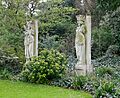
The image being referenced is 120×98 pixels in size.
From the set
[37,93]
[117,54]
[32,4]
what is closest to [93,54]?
[117,54]

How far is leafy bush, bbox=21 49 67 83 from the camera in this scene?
12695 millimetres

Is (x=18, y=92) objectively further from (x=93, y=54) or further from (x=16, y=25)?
(x=93, y=54)

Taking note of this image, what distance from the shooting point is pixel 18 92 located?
10.9 m

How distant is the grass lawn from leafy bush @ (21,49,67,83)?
437mm

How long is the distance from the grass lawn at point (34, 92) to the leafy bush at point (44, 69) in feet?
1.43

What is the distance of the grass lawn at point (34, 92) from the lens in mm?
10383

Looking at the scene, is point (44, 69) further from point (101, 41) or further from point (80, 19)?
point (101, 41)

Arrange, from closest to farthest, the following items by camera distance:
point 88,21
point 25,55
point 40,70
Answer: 1. point 40,70
2. point 88,21
3. point 25,55

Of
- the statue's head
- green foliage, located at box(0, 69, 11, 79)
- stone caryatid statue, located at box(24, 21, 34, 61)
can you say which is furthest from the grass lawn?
the statue's head

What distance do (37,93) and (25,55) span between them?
14.4 feet

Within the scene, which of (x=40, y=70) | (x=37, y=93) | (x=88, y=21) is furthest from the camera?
(x=88, y=21)

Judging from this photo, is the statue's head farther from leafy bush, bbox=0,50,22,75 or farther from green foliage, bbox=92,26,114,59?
green foliage, bbox=92,26,114,59

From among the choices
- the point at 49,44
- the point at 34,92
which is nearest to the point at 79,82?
the point at 34,92

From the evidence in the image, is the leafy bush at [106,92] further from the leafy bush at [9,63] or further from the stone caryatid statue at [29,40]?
the leafy bush at [9,63]
